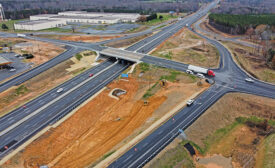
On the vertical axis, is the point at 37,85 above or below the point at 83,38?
below

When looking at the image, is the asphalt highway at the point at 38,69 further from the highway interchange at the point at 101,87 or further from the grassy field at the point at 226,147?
the grassy field at the point at 226,147

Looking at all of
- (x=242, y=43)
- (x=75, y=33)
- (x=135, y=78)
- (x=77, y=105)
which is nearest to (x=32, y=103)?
(x=77, y=105)

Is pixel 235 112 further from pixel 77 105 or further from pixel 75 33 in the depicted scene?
pixel 75 33

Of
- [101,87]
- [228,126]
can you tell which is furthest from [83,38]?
[228,126]

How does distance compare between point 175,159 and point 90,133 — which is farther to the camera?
point 90,133

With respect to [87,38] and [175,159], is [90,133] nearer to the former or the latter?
[175,159]

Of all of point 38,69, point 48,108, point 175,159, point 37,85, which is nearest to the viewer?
point 175,159
